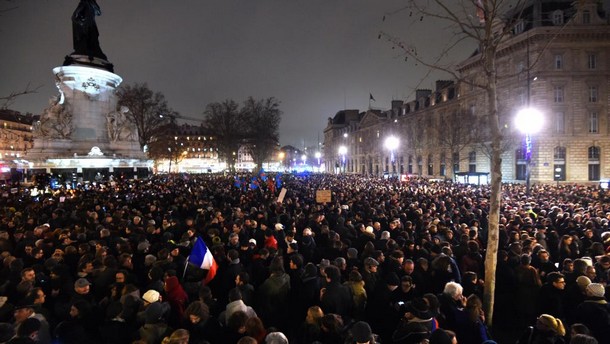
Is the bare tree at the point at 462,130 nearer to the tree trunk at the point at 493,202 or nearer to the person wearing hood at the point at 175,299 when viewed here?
the tree trunk at the point at 493,202

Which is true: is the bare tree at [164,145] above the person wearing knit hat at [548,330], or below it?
above

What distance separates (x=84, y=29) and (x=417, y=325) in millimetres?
39578

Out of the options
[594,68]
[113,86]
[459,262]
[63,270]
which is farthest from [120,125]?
[594,68]

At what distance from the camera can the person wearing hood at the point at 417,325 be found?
180 inches

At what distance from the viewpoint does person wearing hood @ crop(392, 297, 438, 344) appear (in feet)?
15.0

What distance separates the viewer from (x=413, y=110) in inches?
2859

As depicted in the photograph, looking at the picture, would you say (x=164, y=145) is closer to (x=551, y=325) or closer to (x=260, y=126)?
(x=260, y=126)

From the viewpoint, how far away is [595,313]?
516 centimetres

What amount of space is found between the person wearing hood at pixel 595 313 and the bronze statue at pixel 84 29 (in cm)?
3840

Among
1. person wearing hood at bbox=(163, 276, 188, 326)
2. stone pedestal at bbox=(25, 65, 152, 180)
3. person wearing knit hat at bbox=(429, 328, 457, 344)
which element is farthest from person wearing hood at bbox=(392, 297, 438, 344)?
stone pedestal at bbox=(25, 65, 152, 180)

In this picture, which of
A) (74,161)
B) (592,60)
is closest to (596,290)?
(74,161)

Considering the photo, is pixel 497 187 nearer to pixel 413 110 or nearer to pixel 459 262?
pixel 459 262

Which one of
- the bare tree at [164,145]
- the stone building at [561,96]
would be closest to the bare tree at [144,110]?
the bare tree at [164,145]

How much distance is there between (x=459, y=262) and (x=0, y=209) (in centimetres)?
1844
